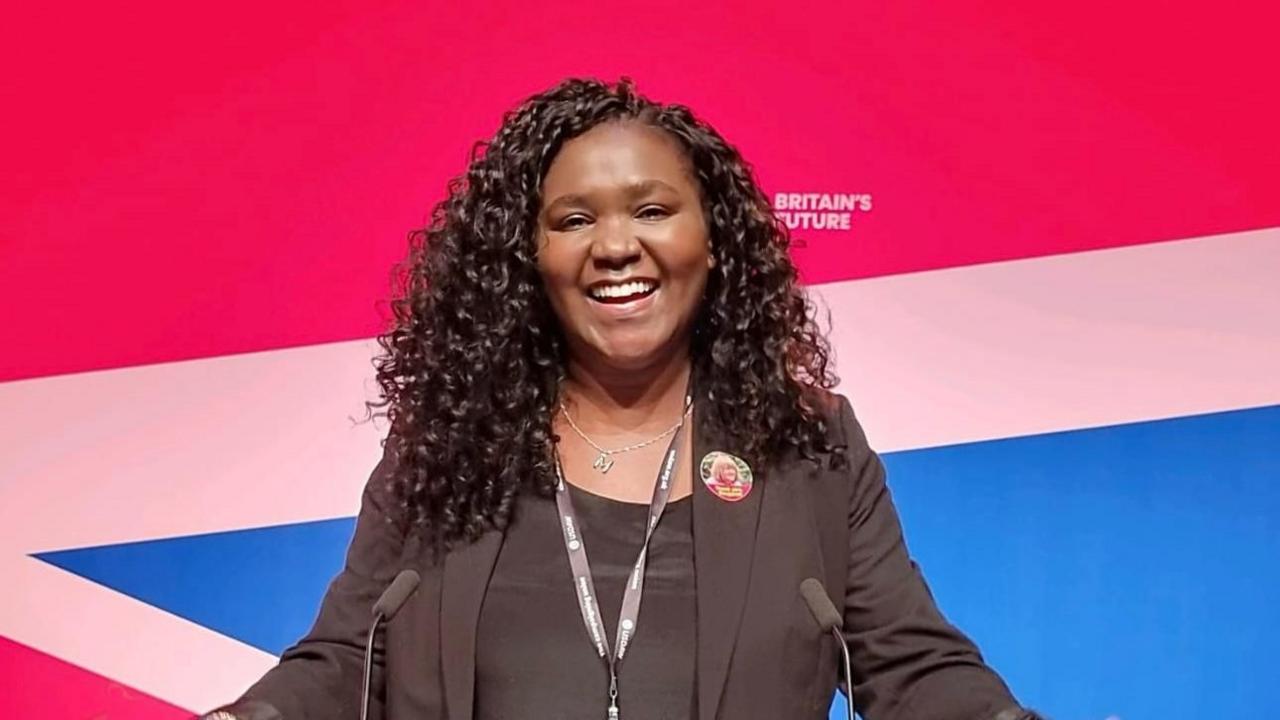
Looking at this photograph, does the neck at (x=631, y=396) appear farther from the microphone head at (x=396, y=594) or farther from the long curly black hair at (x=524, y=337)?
the microphone head at (x=396, y=594)

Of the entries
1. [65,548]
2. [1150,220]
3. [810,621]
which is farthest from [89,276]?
[1150,220]

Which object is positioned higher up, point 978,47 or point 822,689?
point 978,47

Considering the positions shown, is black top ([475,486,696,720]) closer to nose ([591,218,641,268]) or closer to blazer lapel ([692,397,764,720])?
blazer lapel ([692,397,764,720])

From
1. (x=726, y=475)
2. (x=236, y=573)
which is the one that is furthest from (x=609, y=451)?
(x=236, y=573)

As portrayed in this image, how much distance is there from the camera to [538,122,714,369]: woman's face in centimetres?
144

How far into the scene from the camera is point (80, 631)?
2160 millimetres

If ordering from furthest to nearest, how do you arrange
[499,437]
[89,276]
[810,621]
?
[89,276] → [499,437] → [810,621]

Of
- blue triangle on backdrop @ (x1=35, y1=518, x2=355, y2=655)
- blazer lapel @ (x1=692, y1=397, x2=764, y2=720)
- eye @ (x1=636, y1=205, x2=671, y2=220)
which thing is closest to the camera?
blazer lapel @ (x1=692, y1=397, x2=764, y2=720)

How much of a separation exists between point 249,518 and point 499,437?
0.80 m

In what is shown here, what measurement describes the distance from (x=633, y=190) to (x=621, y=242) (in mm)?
65

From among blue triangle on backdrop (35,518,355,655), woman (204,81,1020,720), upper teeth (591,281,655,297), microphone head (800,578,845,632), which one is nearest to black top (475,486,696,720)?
woman (204,81,1020,720)

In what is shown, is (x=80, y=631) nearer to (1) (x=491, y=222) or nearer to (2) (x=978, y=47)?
(1) (x=491, y=222)

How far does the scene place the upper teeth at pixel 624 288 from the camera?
144 centimetres

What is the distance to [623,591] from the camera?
1408 mm
